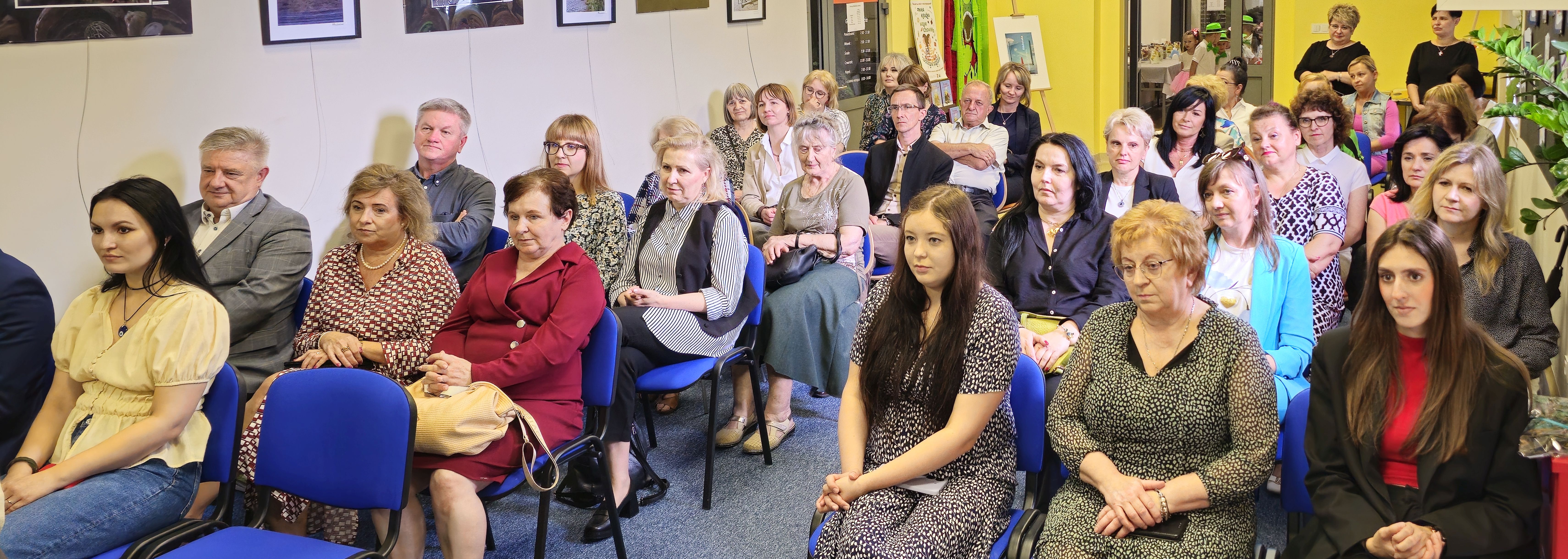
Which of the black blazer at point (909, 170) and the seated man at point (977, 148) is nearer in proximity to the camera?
the black blazer at point (909, 170)

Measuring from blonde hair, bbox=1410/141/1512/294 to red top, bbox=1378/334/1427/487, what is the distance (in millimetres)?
1051

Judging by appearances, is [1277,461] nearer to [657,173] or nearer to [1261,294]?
[1261,294]

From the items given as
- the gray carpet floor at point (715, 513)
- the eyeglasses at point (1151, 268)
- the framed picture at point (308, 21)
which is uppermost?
the framed picture at point (308, 21)

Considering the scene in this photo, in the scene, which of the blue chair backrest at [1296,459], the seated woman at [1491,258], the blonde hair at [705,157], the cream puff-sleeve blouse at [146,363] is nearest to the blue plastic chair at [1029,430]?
the blue chair backrest at [1296,459]

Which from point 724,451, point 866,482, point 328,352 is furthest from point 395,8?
point 866,482

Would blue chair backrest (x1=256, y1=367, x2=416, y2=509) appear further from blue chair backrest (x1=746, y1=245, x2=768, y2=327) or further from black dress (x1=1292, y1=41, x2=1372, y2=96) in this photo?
black dress (x1=1292, y1=41, x2=1372, y2=96)

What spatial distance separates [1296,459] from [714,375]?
Answer: 178 cm

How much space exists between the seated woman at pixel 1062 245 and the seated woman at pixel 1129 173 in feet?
1.64

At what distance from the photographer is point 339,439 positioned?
233cm

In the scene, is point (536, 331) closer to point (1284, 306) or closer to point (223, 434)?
point (223, 434)

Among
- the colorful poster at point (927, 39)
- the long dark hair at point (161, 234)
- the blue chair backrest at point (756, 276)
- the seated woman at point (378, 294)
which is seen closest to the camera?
the long dark hair at point (161, 234)

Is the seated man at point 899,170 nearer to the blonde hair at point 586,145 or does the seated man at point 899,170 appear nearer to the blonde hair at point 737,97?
the blonde hair at point 737,97

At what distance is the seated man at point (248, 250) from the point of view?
3406mm

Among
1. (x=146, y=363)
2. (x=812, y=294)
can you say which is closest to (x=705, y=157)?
(x=812, y=294)
